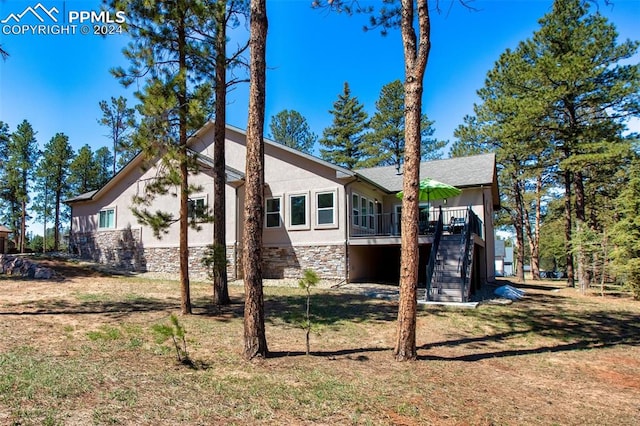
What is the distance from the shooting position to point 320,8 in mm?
8219

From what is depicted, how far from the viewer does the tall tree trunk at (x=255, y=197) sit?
590 centimetres

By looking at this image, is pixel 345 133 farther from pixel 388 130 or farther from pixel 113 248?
pixel 113 248

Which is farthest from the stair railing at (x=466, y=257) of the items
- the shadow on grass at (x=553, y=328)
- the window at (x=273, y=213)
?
the window at (x=273, y=213)

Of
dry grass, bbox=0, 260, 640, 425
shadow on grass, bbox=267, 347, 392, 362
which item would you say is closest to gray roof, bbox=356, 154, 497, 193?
dry grass, bbox=0, 260, 640, 425

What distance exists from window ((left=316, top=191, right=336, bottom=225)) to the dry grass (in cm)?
574

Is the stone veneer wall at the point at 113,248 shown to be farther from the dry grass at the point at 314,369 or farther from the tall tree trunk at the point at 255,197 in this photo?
the tall tree trunk at the point at 255,197

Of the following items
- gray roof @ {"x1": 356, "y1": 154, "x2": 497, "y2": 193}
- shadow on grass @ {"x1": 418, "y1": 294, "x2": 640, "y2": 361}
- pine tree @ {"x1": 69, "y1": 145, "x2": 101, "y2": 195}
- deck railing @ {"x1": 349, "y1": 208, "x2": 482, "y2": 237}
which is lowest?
shadow on grass @ {"x1": 418, "y1": 294, "x2": 640, "y2": 361}

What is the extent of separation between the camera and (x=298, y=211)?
53.6 feet

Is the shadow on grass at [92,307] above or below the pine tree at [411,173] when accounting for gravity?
below

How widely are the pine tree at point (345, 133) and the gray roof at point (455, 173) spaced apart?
12855 millimetres

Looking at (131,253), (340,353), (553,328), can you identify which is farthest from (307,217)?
→ (340,353)

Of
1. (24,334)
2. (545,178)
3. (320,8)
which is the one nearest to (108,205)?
(24,334)

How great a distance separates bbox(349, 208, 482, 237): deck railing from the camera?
50.9 feet

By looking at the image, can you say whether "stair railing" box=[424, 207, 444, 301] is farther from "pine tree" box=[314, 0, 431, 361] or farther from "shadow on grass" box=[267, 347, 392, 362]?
"pine tree" box=[314, 0, 431, 361]
